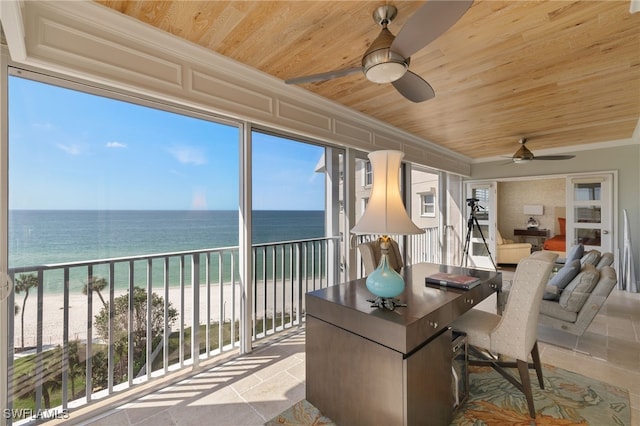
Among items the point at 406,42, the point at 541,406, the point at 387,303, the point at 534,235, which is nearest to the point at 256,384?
the point at 387,303

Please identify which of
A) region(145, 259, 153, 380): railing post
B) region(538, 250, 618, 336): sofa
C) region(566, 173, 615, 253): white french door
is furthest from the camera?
region(566, 173, 615, 253): white french door

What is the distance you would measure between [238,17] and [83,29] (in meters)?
0.91

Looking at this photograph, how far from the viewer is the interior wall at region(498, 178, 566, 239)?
7695mm

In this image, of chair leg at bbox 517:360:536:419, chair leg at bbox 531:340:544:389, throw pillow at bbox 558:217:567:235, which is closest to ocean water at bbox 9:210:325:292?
chair leg at bbox 517:360:536:419

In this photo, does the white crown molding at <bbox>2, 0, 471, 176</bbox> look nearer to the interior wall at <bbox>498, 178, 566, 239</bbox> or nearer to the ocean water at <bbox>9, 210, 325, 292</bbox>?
the ocean water at <bbox>9, 210, 325, 292</bbox>

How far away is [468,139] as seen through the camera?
188 inches

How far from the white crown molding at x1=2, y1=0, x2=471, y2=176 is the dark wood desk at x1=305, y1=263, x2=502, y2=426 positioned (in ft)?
5.73

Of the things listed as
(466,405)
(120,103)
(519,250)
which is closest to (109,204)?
(120,103)

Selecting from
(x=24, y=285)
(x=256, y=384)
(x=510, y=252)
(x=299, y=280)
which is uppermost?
(x=24, y=285)

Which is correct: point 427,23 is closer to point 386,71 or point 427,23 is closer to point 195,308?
point 386,71

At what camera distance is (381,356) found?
1447mm

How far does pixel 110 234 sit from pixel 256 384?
1.56m

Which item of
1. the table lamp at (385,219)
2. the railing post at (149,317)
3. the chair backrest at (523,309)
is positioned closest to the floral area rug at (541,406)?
the chair backrest at (523,309)

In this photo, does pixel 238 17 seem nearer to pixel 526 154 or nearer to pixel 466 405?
pixel 466 405
